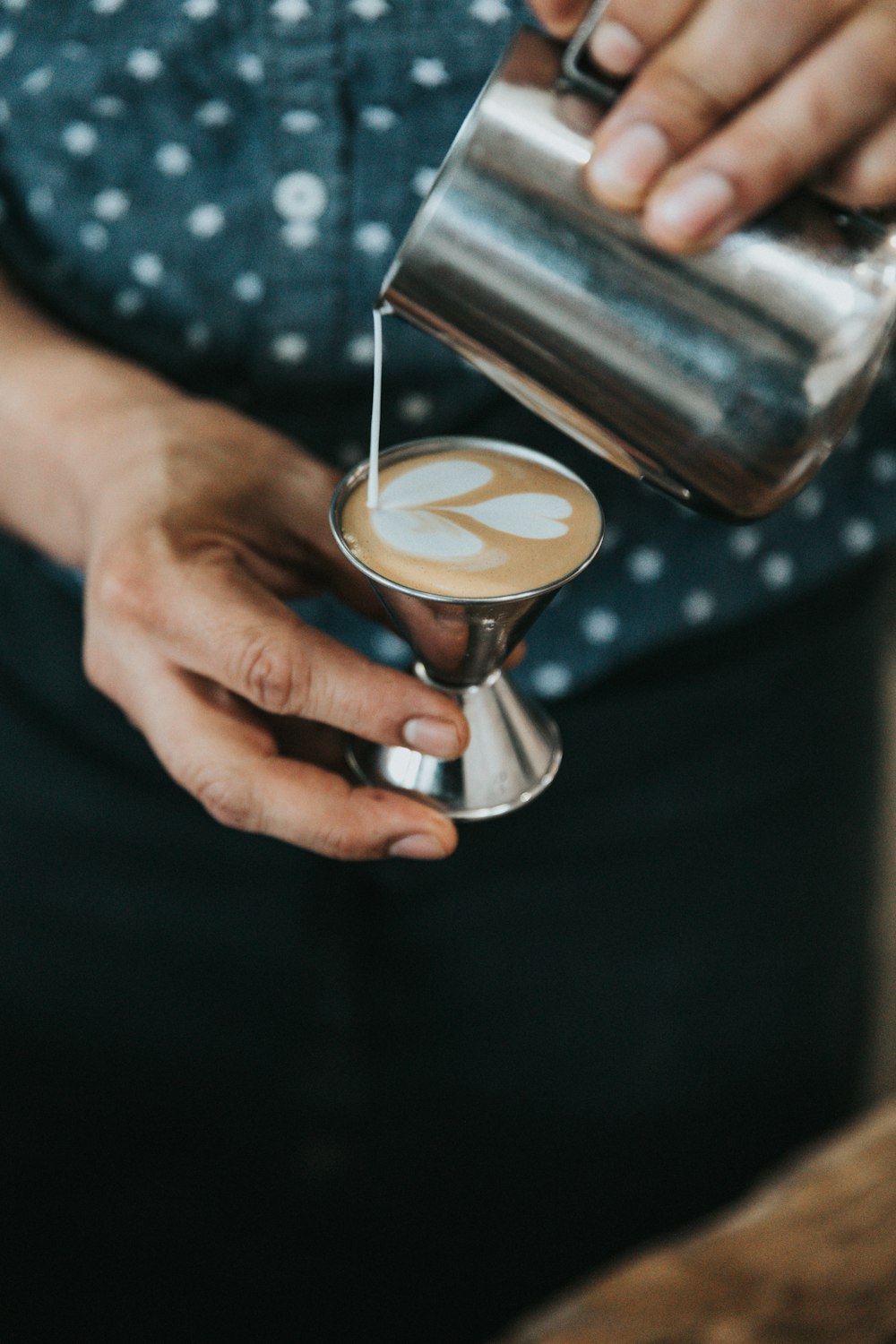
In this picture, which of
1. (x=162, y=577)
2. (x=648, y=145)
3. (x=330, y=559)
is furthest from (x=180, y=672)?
(x=648, y=145)

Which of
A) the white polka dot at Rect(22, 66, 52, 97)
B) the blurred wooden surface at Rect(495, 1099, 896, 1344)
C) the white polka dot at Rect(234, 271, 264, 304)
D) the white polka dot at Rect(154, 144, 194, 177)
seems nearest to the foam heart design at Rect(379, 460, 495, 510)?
the white polka dot at Rect(234, 271, 264, 304)

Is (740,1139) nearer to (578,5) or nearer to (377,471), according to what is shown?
(377,471)

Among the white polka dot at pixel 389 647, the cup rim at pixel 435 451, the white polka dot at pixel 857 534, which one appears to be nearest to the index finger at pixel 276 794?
the cup rim at pixel 435 451

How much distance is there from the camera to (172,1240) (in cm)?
148

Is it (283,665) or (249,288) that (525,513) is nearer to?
(283,665)

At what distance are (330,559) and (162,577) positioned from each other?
0.18m

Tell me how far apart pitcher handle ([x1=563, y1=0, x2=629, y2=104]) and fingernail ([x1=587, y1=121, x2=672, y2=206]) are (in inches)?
2.5

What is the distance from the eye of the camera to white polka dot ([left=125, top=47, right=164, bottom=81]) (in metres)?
0.93

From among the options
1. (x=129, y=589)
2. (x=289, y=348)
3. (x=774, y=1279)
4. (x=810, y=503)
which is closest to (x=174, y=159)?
(x=289, y=348)

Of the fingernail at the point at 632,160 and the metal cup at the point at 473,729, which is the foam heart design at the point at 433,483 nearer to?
the metal cup at the point at 473,729

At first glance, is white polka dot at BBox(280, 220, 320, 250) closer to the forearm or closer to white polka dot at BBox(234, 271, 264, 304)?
white polka dot at BBox(234, 271, 264, 304)

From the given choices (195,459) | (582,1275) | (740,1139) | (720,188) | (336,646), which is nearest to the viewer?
(720,188)

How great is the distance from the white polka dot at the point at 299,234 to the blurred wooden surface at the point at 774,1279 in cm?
82

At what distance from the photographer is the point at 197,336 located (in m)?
1.03
